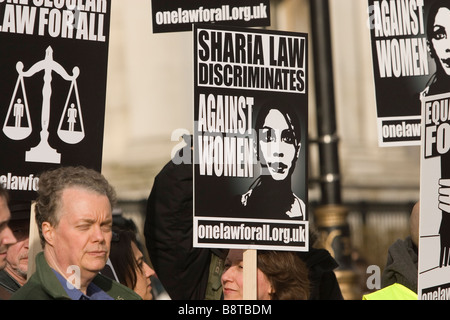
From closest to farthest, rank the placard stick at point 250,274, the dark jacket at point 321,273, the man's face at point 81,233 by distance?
1. the man's face at point 81,233
2. the placard stick at point 250,274
3. the dark jacket at point 321,273

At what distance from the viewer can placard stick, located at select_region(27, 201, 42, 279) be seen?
5.82 m

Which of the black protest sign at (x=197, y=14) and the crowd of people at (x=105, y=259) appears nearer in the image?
the crowd of people at (x=105, y=259)

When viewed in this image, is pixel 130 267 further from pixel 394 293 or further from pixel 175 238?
pixel 394 293

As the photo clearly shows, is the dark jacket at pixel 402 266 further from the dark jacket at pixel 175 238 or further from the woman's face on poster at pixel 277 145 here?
the dark jacket at pixel 175 238

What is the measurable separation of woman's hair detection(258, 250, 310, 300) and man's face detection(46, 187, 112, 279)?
106 cm

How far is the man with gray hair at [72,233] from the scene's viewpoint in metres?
5.30

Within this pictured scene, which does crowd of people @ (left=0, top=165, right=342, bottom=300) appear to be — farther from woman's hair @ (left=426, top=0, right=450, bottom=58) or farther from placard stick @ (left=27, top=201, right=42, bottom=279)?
woman's hair @ (left=426, top=0, right=450, bottom=58)

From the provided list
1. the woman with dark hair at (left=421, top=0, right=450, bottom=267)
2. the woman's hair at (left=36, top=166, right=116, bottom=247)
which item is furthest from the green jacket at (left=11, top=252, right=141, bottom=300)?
the woman with dark hair at (left=421, top=0, right=450, bottom=267)

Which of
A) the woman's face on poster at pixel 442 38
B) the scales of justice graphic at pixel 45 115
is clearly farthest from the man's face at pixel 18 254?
the woman's face on poster at pixel 442 38

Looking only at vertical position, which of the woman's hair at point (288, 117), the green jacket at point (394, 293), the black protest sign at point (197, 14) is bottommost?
the green jacket at point (394, 293)

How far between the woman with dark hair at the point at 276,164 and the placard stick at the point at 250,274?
218 mm

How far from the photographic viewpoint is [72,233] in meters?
5.43

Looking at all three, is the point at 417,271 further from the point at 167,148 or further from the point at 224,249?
the point at 167,148

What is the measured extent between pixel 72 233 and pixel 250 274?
1.05m
